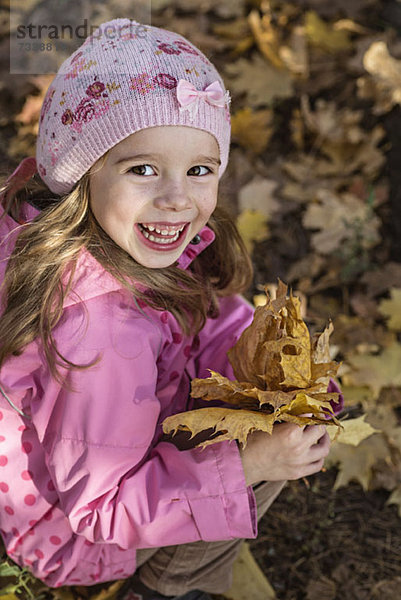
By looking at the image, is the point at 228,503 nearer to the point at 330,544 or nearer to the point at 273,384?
the point at 273,384

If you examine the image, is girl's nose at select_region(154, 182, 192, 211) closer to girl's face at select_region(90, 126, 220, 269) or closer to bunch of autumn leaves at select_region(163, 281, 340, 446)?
girl's face at select_region(90, 126, 220, 269)

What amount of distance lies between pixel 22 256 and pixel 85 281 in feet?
0.54

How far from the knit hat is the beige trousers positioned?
911 millimetres

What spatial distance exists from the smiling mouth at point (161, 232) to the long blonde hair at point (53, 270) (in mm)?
74

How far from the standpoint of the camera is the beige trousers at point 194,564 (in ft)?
5.59

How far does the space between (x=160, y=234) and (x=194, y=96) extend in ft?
1.04

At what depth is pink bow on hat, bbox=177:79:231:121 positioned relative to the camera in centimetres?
139

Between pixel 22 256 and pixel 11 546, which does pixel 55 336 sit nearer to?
pixel 22 256

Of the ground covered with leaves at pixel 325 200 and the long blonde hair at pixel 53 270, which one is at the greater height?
the long blonde hair at pixel 53 270

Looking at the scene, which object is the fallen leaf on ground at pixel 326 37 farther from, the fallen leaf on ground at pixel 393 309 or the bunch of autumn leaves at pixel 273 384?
the bunch of autumn leaves at pixel 273 384

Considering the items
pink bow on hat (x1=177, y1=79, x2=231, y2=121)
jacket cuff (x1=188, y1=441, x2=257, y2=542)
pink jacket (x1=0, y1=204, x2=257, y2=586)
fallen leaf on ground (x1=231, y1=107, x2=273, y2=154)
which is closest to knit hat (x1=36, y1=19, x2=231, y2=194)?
pink bow on hat (x1=177, y1=79, x2=231, y2=121)

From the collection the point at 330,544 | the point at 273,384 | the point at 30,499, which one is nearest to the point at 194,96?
the point at 273,384

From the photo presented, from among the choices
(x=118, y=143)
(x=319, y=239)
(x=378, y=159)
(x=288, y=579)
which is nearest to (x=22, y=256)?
(x=118, y=143)

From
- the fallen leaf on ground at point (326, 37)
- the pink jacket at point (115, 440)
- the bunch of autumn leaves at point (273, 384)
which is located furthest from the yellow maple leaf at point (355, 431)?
the fallen leaf on ground at point (326, 37)
